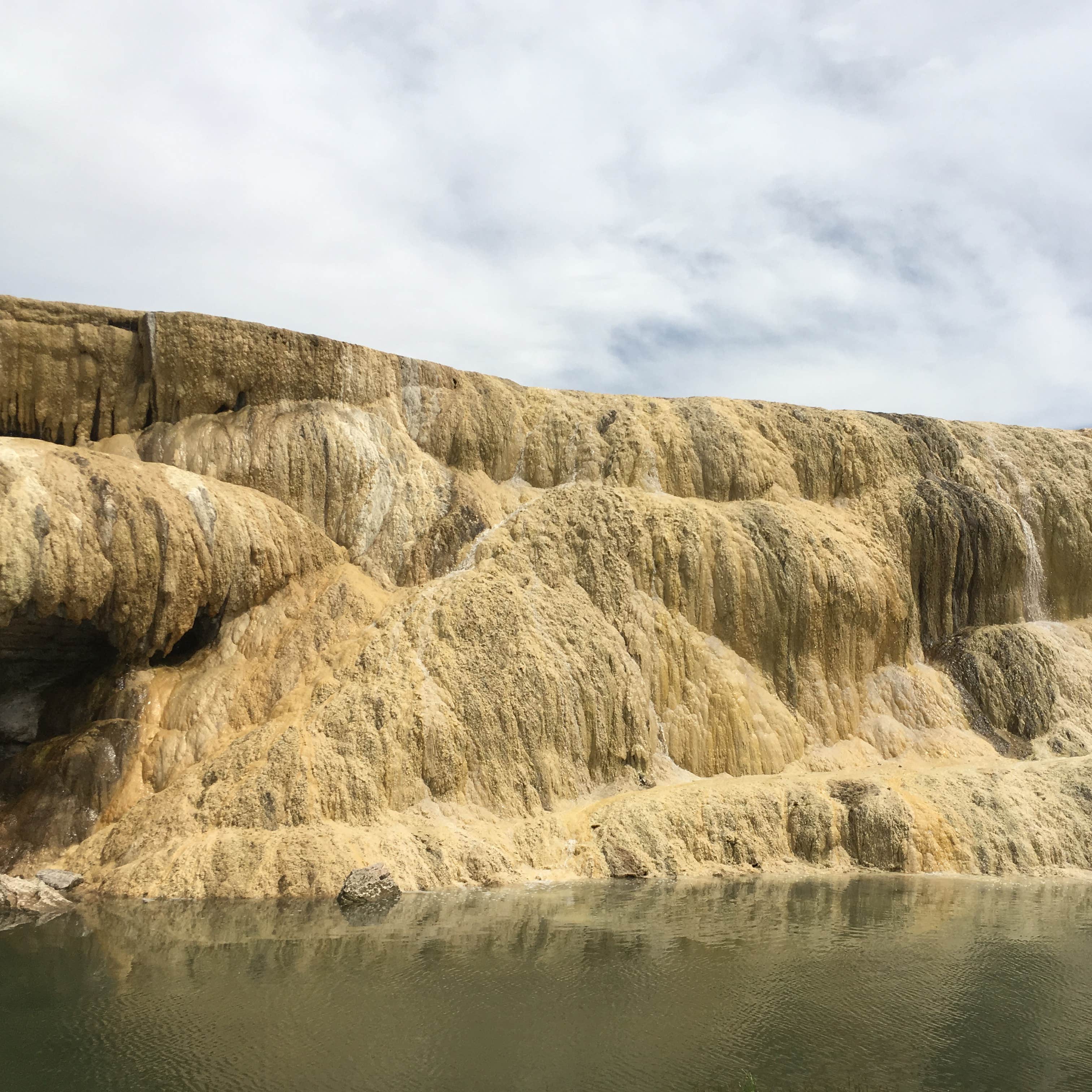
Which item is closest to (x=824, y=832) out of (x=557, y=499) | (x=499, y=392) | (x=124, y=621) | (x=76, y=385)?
(x=557, y=499)

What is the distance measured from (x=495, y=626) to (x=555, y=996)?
1189 cm

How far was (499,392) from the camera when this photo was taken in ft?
108

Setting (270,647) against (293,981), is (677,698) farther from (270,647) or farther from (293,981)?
(293,981)

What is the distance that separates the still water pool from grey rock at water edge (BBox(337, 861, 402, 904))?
325 mm

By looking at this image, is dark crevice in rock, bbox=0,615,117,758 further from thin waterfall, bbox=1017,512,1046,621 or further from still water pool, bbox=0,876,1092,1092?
thin waterfall, bbox=1017,512,1046,621

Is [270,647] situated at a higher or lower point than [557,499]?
lower

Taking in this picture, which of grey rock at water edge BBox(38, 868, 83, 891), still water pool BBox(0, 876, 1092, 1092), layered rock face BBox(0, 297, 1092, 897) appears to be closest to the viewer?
still water pool BBox(0, 876, 1092, 1092)

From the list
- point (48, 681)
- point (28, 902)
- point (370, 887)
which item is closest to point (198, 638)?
point (48, 681)

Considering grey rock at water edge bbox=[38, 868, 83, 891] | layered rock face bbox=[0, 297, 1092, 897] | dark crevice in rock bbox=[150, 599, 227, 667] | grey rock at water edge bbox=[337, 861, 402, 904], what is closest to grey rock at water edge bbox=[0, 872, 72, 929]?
grey rock at water edge bbox=[38, 868, 83, 891]

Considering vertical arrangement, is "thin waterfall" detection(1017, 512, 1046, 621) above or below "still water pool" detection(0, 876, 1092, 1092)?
above

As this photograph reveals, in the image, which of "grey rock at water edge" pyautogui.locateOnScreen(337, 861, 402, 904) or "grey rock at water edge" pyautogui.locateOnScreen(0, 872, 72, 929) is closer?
"grey rock at water edge" pyautogui.locateOnScreen(0, 872, 72, 929)

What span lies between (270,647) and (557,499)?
9.01 m

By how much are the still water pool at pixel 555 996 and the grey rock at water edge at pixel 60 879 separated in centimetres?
122

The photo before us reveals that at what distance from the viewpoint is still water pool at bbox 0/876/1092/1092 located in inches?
432
